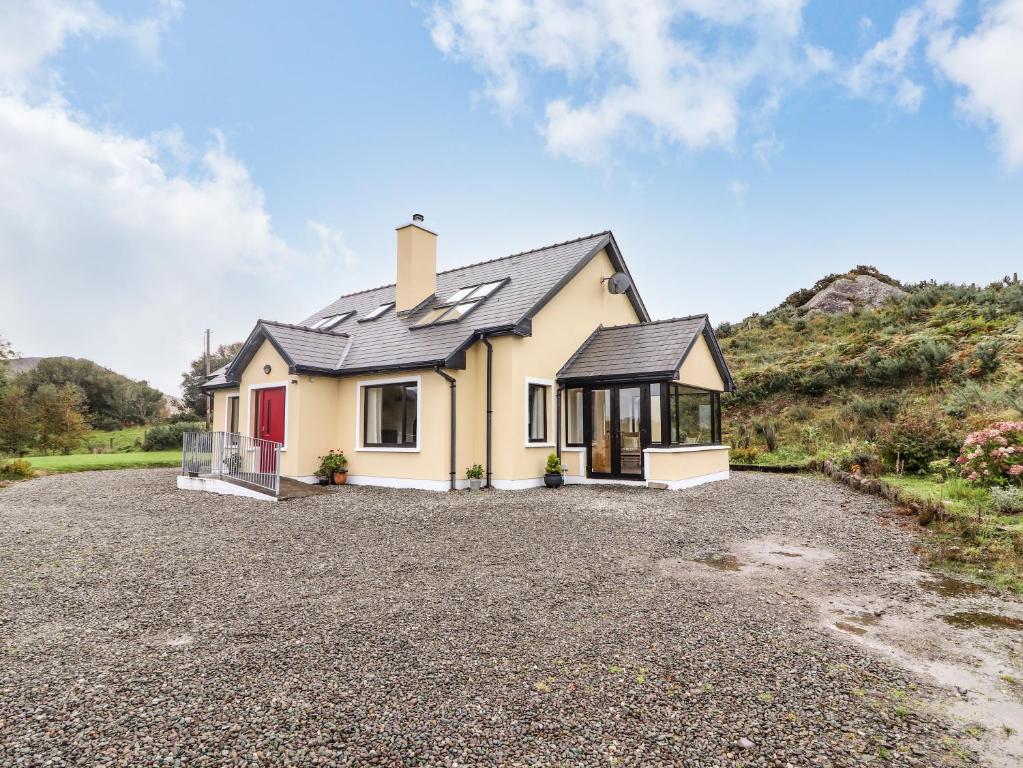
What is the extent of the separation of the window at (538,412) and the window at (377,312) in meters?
5.98

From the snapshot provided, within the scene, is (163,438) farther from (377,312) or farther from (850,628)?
(850,628)

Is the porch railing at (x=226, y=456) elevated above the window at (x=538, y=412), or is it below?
below

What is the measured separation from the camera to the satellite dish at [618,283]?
15250 mm

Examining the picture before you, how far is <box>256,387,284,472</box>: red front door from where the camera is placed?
529 inches

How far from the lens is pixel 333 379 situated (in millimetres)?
13891

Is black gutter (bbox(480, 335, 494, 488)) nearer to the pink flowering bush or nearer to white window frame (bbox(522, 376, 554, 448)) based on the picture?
white window frame (bbox(522, 376, 554, 448))

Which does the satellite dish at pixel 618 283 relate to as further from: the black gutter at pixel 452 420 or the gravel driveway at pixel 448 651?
the gravel driveway at pixel 448 651

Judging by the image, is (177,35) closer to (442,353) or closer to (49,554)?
(442,353)

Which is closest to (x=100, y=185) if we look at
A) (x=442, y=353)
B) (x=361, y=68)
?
(x=361, y=68)

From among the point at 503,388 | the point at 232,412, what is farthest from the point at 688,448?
the point at 232,412

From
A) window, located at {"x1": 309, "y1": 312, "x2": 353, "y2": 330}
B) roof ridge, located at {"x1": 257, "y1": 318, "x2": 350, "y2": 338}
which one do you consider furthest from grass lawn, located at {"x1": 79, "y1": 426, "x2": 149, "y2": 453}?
roof ridge, located at {"x1": 257, "y1": 318, "x2": 350, "y2": 338}

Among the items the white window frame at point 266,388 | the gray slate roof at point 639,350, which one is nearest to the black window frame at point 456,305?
the gray slate roof at point 639,350

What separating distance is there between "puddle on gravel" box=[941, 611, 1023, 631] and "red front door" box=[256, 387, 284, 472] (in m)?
12.8

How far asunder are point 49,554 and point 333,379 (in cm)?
778
